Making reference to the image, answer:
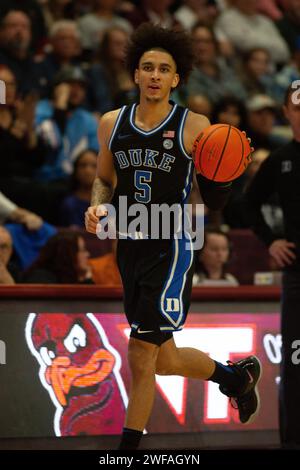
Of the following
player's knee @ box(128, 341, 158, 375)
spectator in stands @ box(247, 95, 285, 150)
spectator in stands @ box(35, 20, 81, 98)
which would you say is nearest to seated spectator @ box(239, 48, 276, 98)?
spectator in stands @ box(247, 95, 285, 150)

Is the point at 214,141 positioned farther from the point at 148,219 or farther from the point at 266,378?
the point at 266,378

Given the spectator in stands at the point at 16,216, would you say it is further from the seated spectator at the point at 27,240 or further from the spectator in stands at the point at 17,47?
the spectator in stands at the point at 17,47

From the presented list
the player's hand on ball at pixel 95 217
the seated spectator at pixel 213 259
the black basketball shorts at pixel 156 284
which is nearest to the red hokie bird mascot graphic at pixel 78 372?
the black basketball shorts at pixel 156 284

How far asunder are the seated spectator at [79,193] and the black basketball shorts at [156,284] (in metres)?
2.81

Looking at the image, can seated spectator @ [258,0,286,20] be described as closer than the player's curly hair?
No

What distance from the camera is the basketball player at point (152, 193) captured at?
15.8ft

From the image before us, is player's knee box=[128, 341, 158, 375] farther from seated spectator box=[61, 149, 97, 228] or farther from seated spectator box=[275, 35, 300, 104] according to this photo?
seated spectator box=[275, 35, 300, 104]

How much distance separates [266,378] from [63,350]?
1.34 metres

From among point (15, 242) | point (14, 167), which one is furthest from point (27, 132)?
point (15, 242)

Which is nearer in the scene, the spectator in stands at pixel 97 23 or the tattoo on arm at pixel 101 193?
the tattoo on arm at pixel 101 193

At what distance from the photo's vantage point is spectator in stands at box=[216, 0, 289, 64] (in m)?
11.1

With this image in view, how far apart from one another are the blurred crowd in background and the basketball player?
129 centimetres

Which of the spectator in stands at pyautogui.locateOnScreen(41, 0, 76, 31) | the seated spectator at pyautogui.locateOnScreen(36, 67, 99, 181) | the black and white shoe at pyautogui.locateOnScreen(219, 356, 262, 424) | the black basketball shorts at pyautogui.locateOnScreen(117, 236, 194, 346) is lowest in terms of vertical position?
the black and white shoe at pyautogui.locateOnScreen(219, 356, 262, 424)

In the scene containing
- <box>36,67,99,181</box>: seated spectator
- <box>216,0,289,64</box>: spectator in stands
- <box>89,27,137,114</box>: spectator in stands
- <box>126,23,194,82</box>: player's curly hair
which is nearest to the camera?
<box>126,23,194,82</box>: player's curly hair
